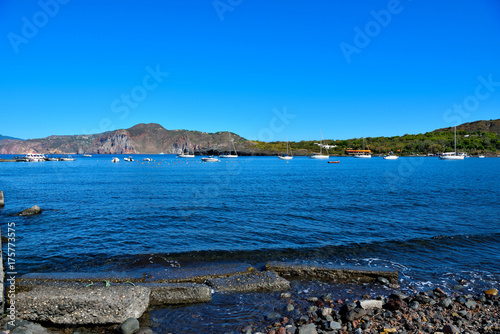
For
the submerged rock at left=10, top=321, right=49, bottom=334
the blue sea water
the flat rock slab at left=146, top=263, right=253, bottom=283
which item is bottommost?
the blue sea water

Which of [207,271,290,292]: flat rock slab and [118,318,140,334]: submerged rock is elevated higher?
[118,318,140,334]: submerged rock

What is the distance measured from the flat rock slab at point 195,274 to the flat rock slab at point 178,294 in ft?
3.28

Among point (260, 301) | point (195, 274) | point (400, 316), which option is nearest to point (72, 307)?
point (195, 274)

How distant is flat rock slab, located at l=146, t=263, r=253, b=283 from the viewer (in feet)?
35.8

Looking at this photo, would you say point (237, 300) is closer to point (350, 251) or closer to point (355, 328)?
point (355, 328)

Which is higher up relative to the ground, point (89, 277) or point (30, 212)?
point (30, 212)

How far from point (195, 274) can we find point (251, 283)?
88.1 inches

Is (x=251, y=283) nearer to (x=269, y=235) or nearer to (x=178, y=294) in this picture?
(x=178, y=294)

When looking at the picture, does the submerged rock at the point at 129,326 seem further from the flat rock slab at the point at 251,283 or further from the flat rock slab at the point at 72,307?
the flat rock slab at the point at 251,283

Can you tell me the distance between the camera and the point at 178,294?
9.74 meters

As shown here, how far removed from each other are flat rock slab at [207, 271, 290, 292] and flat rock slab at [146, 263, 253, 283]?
1.42ft

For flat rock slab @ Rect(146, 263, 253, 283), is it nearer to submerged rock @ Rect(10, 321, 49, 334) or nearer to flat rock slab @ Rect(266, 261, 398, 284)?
flat rock slab @ Rect(266, 261, 398, 284)

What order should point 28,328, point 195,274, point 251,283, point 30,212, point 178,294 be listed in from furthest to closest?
1. point 30,212
2. point 195,274
3. point 251,283
4. point 178,294
5. point 28,328

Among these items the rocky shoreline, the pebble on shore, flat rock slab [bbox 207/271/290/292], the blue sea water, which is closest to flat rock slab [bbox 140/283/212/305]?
the rocky shoreline
